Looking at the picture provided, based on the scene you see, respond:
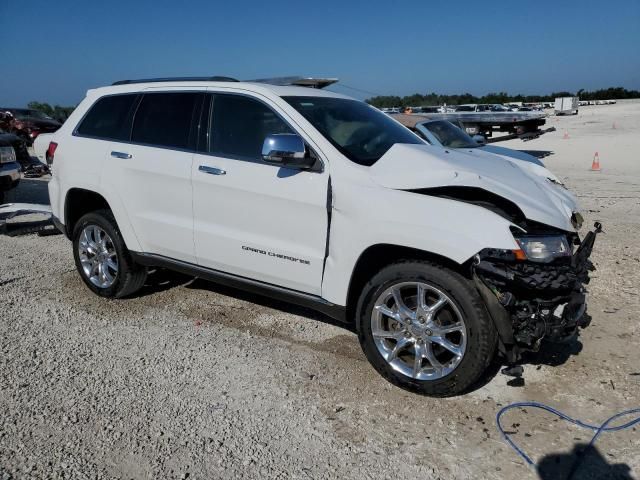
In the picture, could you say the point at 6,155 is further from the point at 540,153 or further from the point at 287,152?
the point at 540,153

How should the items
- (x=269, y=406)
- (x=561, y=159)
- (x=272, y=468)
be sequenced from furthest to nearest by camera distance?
(x=561, y=159) < (x=269, y=406) < (x=272, y=468)

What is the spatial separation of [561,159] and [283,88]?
1571 centimetres

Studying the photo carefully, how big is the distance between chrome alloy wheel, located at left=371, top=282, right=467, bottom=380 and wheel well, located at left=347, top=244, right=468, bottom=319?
18cm

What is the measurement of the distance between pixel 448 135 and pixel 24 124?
18.9 meters

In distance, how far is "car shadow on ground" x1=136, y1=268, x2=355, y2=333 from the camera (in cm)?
475

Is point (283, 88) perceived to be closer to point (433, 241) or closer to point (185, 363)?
point (433, 241)

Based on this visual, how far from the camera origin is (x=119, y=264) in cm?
491

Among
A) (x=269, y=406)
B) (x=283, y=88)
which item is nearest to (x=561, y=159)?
(x=283, y=88)

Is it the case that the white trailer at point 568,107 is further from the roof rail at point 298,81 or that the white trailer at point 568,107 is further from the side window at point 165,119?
the side window at point 165,119

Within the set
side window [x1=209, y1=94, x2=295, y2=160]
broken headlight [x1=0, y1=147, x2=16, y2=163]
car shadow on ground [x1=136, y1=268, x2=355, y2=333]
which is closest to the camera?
side window [x1=209, y1=94, x2=295, y2=160]

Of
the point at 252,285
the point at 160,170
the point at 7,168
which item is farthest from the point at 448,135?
the point at 7,168

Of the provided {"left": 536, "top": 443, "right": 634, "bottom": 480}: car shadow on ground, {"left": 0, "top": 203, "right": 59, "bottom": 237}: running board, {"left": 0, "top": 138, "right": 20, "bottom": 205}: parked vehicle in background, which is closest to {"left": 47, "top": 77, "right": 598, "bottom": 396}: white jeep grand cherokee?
{"left": 536, "top": 443, "right": 634, "bottom": 480}: car shadow on ground

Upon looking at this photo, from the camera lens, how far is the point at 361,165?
3.54 metres

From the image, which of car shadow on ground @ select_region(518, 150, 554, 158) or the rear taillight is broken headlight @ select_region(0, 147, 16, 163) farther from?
car shadow on ground @ select_region(518, 150, 554, 158)
